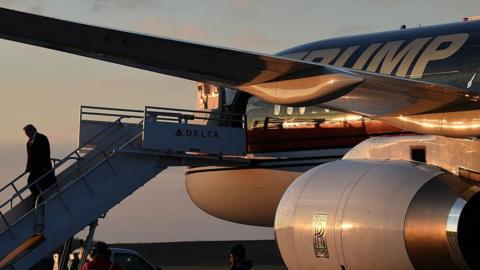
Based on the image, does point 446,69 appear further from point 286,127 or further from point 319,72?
point 319,72

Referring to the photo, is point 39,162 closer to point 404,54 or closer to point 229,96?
point 229,96

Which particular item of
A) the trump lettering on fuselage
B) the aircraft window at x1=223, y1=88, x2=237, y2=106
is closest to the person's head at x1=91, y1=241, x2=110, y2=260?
the trump lettering on fuselage

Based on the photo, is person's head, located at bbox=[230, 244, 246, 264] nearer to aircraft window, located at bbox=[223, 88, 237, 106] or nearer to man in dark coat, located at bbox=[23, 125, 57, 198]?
man in dark coat, located at bbox=[23, 125, 57, 198]

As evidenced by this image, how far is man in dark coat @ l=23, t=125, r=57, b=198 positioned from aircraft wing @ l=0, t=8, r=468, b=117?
32.6 ft

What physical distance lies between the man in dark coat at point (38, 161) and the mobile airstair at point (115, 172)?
193 millimetres

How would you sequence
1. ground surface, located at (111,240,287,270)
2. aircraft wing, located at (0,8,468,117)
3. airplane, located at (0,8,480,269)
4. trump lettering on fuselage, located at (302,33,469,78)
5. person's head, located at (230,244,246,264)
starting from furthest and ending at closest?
ground surface, located at (111,240,287,270)
trump lettering on fuselage, located at (302,33,469,78)
person's head, located at (230,244,246,264)
airplane, located at (0,8,480,269)
aircraft wing, located at (0,8,468,117)

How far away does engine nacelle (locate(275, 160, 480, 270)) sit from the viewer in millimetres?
14281

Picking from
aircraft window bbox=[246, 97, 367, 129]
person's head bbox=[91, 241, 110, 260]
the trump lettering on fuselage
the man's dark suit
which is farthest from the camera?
the man's dark suit

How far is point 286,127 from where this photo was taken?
2309cm

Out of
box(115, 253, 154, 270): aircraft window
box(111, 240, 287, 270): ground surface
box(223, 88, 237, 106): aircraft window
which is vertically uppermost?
box(223, 88, 237, 106): aircraft window

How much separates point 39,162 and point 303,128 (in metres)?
5.43

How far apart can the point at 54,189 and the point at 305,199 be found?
9.28m

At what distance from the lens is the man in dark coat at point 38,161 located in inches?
926

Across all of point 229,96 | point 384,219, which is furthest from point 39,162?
point 384,219
